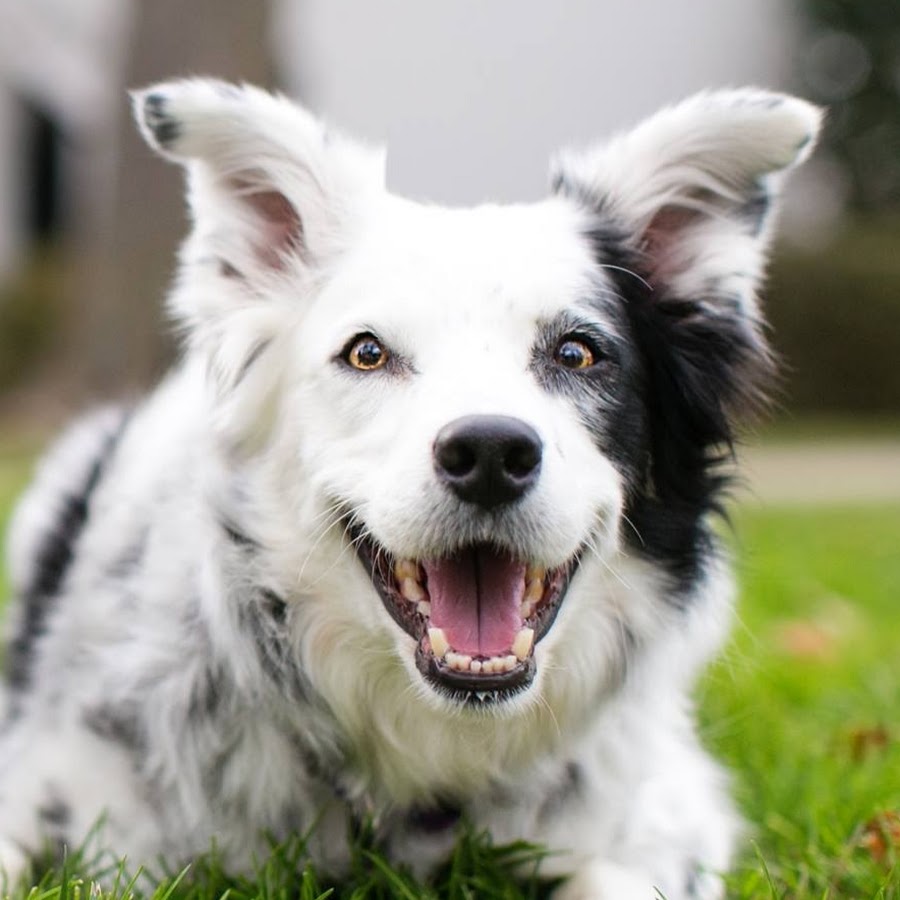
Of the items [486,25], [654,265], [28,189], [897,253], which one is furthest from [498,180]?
[654,265]

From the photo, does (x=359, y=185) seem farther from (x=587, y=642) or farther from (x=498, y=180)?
(x=498, y=180)

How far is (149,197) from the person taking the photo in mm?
10047

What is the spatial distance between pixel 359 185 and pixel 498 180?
14.0m

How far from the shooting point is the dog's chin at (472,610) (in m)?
2.79

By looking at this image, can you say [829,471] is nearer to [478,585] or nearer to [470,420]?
[478,585]

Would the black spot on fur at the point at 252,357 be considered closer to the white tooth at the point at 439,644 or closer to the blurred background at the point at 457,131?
the white tooth at the point at 439,644

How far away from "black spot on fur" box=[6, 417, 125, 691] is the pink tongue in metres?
1.64

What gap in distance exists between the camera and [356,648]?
3109mm

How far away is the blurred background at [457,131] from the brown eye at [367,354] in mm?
6918

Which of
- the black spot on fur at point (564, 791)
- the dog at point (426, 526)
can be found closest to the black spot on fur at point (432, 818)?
the dog at point (426, 526)

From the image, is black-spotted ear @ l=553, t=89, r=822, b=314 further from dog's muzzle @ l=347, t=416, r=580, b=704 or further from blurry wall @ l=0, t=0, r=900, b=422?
blurry wall @ l=0, t=0, r=900, b=422

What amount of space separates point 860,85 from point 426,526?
2127cm

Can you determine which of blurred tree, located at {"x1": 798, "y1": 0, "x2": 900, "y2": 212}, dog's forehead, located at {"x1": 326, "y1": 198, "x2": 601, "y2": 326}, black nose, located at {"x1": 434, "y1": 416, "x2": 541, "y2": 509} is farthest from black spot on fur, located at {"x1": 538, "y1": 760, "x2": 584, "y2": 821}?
blurred tree, located at {"x1": 798, "y1": 0, "x2": 900, "y2": 212}

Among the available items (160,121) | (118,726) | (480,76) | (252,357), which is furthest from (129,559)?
(480,76)
